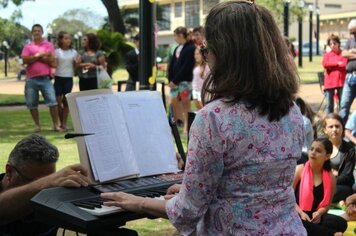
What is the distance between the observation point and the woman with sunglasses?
1.87 m

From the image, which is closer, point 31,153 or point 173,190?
point 173,190

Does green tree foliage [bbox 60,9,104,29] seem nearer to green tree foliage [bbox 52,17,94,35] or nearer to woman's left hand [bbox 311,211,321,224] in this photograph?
green tree foliage [bbox 52,17,94,35]

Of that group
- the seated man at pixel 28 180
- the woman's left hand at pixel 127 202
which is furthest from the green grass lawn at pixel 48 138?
the woman's left hand at pixel 127 202

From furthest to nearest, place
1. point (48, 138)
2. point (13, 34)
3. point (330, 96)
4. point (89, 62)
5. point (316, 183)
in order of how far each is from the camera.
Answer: point (13, 34), point (330, 96), point (89, 62), point (48, 138), point (316, 183)

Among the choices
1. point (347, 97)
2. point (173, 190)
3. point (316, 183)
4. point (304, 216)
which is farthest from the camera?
point (347, 97)

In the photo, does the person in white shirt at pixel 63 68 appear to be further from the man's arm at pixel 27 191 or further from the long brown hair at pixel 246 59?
the long brown hair at pixel 246 59

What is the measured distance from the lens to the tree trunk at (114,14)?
19.9 metres

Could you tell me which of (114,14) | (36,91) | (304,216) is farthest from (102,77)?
(114,14)

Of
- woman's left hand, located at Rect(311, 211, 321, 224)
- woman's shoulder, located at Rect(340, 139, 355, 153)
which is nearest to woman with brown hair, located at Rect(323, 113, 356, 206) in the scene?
woman's shoulder, located at Rect(340, 139, 355, 153)

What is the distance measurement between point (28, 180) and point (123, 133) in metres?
0.44

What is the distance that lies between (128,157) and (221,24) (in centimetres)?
88

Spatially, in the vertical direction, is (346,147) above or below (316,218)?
above

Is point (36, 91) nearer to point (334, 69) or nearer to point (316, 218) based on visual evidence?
point (334, 69)

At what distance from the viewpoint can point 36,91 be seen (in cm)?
929
